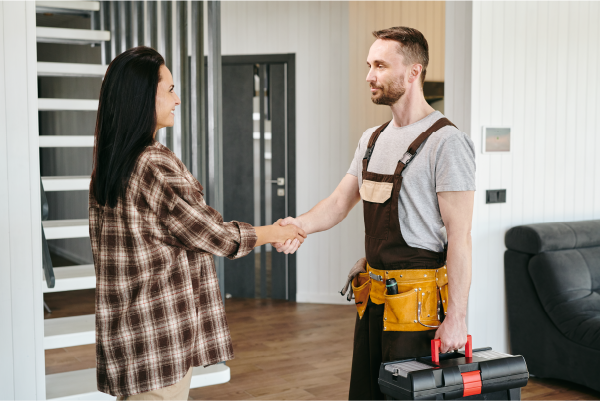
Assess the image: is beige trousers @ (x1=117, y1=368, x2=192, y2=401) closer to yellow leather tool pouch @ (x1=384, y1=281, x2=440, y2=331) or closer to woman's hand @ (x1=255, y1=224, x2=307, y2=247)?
woman's hand @ (x1=255, y1=224, x2=307, y2=247)

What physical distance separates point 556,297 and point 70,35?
11.0ft

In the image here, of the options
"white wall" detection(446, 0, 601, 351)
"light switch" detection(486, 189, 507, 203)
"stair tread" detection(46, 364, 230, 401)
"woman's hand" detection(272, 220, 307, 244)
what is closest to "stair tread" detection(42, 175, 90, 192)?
"stair tread" detection(46, 364, 230, 401)

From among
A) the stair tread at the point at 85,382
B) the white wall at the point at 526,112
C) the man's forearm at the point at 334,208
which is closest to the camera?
the man's forearm at the point at 334,208

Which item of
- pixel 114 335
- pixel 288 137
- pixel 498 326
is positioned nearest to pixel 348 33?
pixel 288 137

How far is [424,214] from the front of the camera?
73.1 inches

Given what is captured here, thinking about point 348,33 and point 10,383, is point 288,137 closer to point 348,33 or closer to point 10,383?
point 348,33

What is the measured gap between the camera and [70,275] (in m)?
3.01

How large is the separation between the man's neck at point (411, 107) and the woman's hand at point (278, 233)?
0.61 m

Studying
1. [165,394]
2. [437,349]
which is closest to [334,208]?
[437,349]

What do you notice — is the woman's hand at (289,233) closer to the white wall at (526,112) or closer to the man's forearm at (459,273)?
the man's forearm at (459,273)

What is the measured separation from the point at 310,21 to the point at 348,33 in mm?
365

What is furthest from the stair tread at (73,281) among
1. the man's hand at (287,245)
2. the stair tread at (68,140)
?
the man's hand at (287,245)

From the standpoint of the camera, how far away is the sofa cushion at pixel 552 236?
3.41 metres

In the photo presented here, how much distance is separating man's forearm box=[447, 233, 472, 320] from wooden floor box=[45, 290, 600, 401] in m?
1.64
